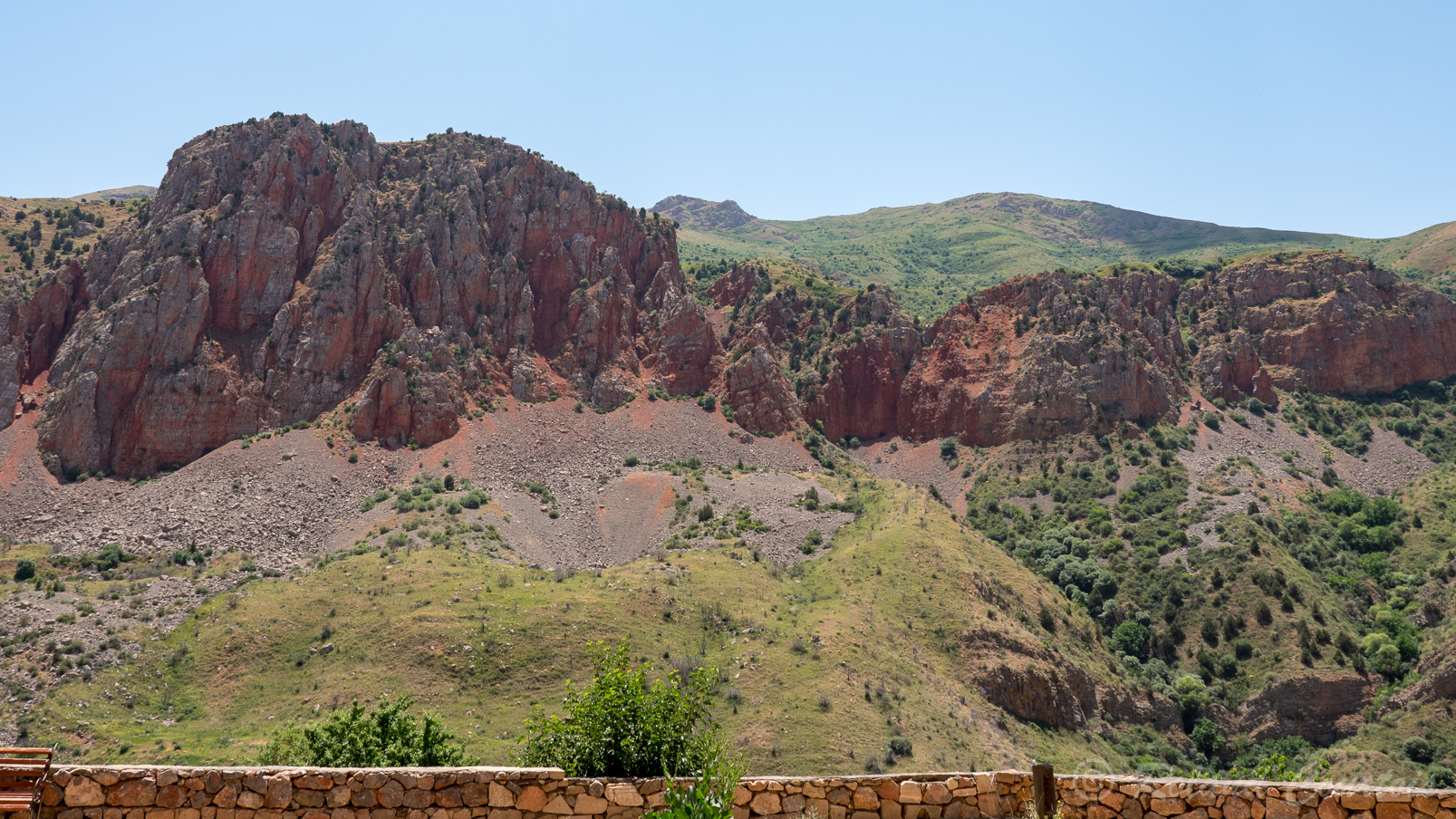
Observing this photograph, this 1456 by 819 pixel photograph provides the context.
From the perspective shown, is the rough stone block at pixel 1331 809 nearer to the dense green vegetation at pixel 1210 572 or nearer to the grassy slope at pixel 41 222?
the dense green vegetation at pixel 1210 572

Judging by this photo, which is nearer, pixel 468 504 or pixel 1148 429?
pixel 468 504

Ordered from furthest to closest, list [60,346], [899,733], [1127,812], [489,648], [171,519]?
[60,346], [171,519], [489,648], [899,733], [1127,812]

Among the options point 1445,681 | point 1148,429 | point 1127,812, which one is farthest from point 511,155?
point 1127,812

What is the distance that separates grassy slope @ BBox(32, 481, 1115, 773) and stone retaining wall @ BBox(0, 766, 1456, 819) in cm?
3271

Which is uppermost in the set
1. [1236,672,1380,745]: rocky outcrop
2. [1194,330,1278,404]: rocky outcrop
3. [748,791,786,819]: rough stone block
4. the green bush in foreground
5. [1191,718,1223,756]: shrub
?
[1194,330,1278,404]: rocky outcrop

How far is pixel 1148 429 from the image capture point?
4419 inches

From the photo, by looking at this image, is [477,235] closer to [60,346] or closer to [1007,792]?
[60,346]

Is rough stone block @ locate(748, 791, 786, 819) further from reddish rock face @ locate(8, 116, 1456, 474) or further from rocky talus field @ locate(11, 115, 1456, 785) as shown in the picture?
reddish rock face @ locate(8, 116, 1456, 474)

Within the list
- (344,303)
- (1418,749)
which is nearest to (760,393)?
(344,303)

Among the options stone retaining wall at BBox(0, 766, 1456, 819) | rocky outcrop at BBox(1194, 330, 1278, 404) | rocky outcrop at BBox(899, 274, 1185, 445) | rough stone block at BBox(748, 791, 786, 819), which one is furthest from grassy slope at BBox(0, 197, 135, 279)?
rocky outcrop at BBox(1194, 330, 1278, 404)

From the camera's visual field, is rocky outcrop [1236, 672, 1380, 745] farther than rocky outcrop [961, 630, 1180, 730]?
Yes

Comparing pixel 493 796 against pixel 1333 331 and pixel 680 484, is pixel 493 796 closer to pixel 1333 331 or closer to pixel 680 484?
pixel 680 484

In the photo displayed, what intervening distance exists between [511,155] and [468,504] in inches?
2271

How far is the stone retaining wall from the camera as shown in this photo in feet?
39.8
